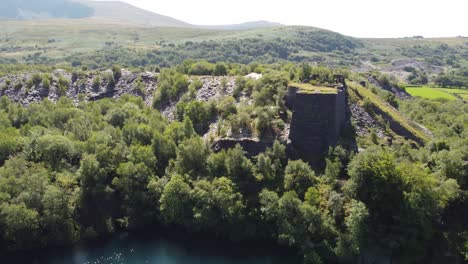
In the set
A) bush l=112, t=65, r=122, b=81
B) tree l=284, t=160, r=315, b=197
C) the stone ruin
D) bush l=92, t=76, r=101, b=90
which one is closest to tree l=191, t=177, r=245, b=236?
tree l=284, t=160, r=315, b=197

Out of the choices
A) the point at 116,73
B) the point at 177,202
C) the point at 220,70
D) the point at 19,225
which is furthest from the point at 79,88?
the point at 177,202

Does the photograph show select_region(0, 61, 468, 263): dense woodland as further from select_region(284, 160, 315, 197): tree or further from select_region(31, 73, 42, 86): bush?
select_region(31, 73, 42, 86): bush

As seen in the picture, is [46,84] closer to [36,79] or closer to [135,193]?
[36,79]

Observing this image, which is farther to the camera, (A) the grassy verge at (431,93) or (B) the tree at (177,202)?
(A) the grassy verge at (431,93)

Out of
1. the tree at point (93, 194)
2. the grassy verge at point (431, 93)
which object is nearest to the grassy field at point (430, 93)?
the grassy verge at point (431, 93)

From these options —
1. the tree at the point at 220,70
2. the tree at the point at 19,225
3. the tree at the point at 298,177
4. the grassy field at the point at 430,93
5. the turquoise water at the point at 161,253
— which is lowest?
the turquoise water at the point at 161,253

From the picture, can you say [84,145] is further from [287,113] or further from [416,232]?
[416,232]

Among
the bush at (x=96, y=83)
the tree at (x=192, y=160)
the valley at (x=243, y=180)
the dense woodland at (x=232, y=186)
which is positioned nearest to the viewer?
the dense woodland at (x=232, y=186)

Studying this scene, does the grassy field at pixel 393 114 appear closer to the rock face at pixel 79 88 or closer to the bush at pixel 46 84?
the rock face at pixel 79 88
